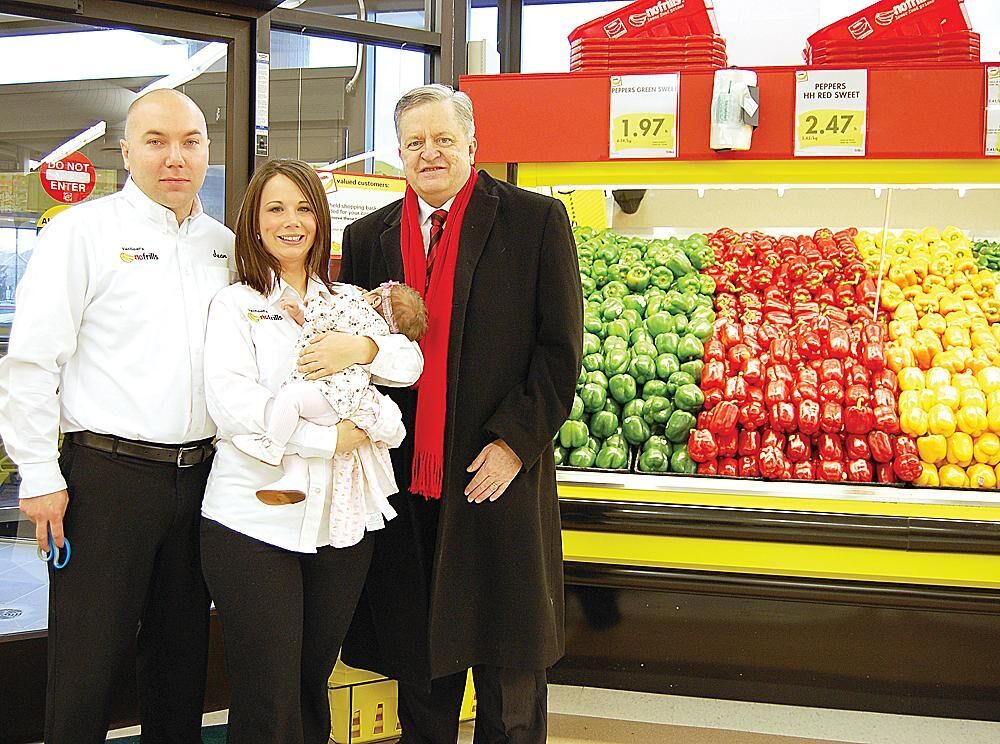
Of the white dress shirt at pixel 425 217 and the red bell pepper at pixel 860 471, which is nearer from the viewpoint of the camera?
the white dress shirt at pixel 425 217

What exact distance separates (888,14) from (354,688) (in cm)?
297

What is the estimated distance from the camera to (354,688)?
2805mm

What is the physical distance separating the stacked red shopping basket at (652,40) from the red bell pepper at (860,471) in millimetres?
1526

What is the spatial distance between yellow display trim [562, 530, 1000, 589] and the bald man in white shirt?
54.7 inches

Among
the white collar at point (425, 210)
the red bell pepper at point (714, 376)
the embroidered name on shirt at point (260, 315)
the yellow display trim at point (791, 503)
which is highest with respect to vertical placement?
the white collar at point (425, 210)

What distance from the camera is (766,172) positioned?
11.5ft

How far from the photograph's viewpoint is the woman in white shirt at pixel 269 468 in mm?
2088

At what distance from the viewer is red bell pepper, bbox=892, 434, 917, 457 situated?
10.2 ft

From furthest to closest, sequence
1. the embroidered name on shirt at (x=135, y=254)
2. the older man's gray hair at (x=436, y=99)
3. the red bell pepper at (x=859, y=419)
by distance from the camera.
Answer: the red bell pepper at (x=859, y=419), the older man's gray hair at (x=436, y=99), the embroidered name on shirt at (x=135, y=254)

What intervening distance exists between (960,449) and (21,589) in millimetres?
2934

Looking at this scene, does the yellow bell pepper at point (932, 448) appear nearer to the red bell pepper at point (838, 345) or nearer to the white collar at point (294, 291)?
the red bell pepper at point (838, 345)

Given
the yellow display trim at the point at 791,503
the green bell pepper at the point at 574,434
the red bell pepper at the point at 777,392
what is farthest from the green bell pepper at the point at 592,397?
the red bell pepper at the point at 777,392

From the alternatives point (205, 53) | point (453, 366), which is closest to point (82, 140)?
point (205, 53)

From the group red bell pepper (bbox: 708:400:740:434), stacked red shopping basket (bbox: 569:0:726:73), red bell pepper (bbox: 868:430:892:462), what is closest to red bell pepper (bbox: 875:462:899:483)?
red bell pepper (bbox: 868:430:892:462)
